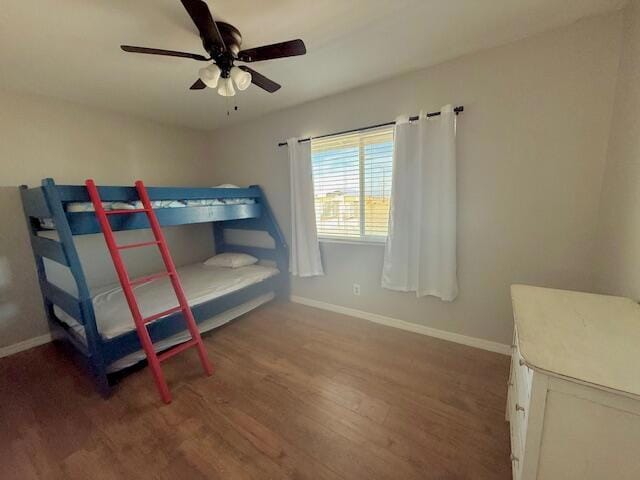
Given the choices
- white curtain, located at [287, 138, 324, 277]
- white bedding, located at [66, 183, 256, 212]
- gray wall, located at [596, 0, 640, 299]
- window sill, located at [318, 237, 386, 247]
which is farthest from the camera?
white curtain, located at [287, 138, 324, 277]

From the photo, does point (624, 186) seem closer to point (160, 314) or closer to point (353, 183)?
point (353, 183)

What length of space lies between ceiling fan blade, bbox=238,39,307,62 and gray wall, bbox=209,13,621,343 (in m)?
1.17

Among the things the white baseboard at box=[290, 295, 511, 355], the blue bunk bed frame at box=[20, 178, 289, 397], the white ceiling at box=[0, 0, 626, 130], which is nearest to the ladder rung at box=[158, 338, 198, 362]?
the blue bunk bed frame at box=[20, 178, 289, 397]

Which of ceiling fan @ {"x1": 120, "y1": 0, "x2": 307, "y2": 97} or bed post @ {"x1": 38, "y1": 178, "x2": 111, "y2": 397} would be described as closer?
ceiling fan @ {"x1": 120, "y1": 0, "x2": 307, "y2": 97}

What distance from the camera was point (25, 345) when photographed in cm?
235

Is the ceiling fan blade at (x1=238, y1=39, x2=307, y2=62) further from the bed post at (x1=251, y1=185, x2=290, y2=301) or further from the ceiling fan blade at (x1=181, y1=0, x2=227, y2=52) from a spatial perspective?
the bed post at (x1=251, y1=185, x2=290, y2=301)

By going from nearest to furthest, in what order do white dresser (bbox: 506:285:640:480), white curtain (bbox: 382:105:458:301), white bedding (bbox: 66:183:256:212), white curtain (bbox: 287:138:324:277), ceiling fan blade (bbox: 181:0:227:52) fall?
white dresser (bbox: 506:285:640:480)
ceiling fan blade (bbox: 181:0:227:52)
white bedding (bbox: 66:183:256:212)
white curtain (bbox: 382:105:458:301)
white curtain (bbox: 287:138:324:277)

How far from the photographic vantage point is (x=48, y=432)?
1.48 meters

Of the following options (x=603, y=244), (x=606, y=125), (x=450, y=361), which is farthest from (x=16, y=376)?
Result: (x=606, y=125)

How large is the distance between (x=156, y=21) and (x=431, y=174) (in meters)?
2.10

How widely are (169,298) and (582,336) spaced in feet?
8.42

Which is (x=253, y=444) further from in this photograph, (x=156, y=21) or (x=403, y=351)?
(x=156, y=21)

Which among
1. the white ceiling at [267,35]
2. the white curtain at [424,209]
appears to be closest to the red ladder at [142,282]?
the white ceiling at [267,35]

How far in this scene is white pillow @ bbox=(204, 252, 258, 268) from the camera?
309 centimetres
